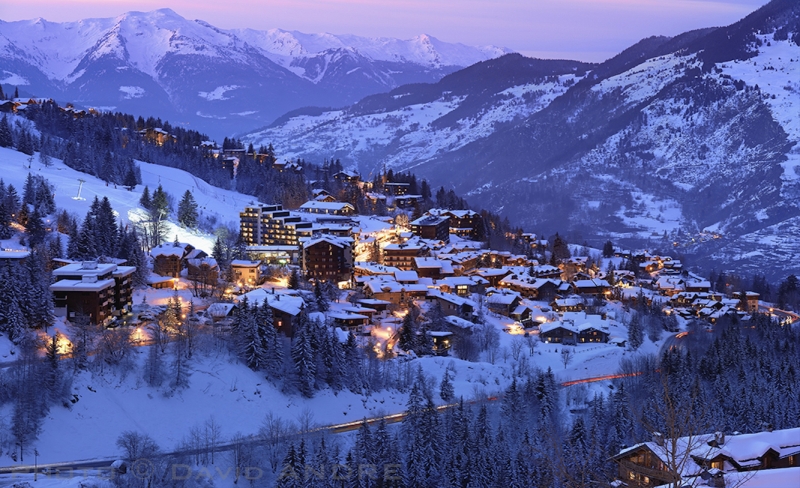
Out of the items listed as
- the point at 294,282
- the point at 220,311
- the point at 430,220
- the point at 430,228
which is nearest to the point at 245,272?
the point at 294,282

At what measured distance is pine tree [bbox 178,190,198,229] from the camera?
102812mm

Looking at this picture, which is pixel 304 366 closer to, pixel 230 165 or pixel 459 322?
pixel 459 322

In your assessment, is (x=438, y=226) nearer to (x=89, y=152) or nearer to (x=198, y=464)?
(x=89, y=152)

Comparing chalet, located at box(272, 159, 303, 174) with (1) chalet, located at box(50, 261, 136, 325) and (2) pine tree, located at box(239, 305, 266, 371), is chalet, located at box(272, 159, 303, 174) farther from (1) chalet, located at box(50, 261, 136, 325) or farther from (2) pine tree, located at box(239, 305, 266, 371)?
(2) pine tree, located at box(239, 305, 266, 371)

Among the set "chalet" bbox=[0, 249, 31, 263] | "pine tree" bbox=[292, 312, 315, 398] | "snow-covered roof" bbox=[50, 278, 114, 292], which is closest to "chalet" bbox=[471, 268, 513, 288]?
"pine tree" bbox=[292, 312, 315, 398]

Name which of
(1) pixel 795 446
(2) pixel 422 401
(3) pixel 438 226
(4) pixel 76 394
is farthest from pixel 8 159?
(1) pixel 795 446

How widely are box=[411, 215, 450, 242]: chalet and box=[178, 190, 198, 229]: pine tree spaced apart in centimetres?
3156

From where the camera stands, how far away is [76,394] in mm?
48219

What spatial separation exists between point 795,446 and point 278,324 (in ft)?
128

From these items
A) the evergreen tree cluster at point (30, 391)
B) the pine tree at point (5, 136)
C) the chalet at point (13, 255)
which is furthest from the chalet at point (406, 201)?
the evergreen tree cluster at point (30, 391)

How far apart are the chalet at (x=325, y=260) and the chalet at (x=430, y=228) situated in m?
32.1

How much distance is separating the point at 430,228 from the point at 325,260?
113ft

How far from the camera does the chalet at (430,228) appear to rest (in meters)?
119

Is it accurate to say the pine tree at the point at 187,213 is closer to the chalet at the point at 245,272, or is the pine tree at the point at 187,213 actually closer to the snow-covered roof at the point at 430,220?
the chalet at the point at 245,272
